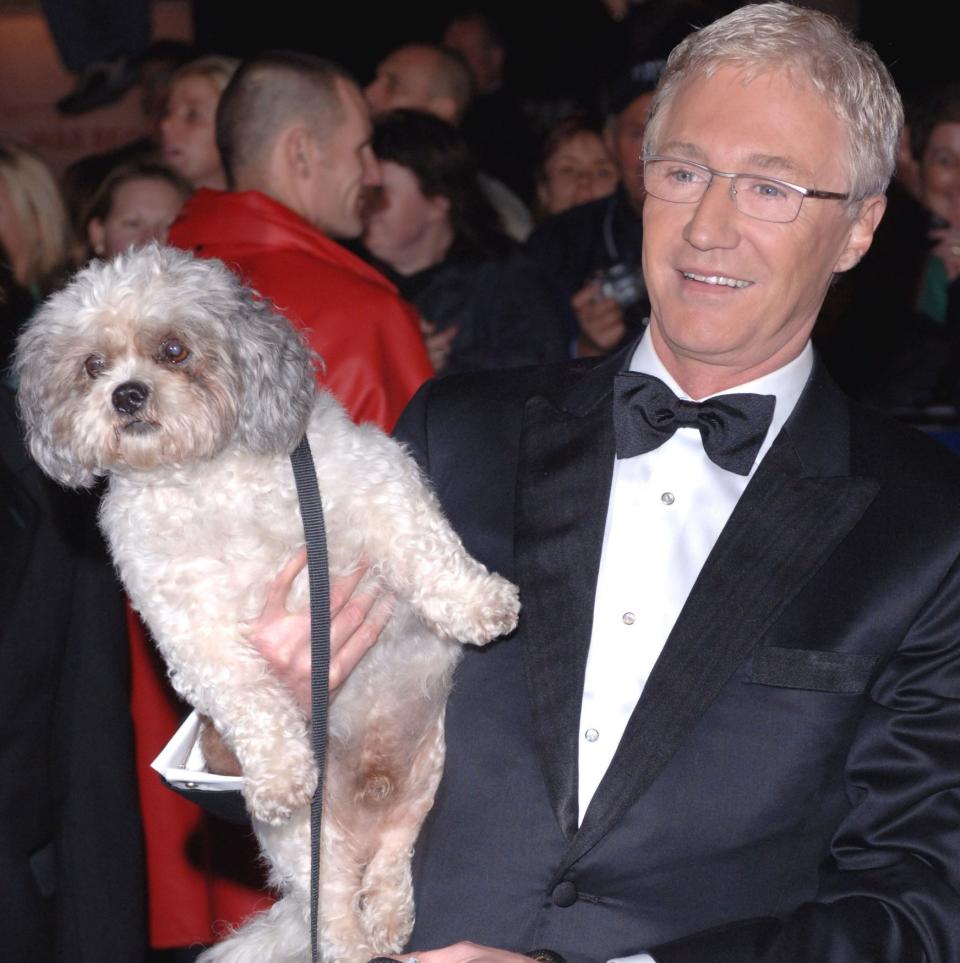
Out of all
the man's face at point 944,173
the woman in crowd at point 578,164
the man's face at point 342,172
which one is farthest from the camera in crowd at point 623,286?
the woman in crowd at point 578,164

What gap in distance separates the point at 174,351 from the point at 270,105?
7.01 feet

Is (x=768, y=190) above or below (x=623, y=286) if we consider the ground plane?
above

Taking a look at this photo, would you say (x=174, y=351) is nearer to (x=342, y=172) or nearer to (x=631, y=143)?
(x=342, y=172)

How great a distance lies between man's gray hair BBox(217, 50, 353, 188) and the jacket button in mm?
3173

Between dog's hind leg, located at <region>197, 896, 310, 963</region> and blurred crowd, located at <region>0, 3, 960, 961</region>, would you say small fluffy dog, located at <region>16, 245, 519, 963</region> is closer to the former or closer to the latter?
dog's hind leg, located at <region>197, 896, 310, 963</region>

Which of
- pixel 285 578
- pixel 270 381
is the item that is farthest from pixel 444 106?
pixel 285 578

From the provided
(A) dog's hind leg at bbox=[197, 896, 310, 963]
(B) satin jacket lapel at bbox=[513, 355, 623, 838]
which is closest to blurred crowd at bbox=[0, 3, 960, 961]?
(A) dog's hind leg at bbox=[197, 896, 310, 963]

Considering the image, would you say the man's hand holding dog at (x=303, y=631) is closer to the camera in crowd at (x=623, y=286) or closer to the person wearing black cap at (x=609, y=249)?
the person wearing black cap at (x=609, y=249)

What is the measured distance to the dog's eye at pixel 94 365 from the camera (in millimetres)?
2781

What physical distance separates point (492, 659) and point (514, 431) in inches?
16.9

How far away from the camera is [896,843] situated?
84.7 inches

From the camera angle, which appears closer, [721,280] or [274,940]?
[721,280]

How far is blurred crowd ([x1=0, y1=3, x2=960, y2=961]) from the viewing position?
384cm

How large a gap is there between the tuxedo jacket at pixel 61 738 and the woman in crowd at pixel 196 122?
4074 mm
